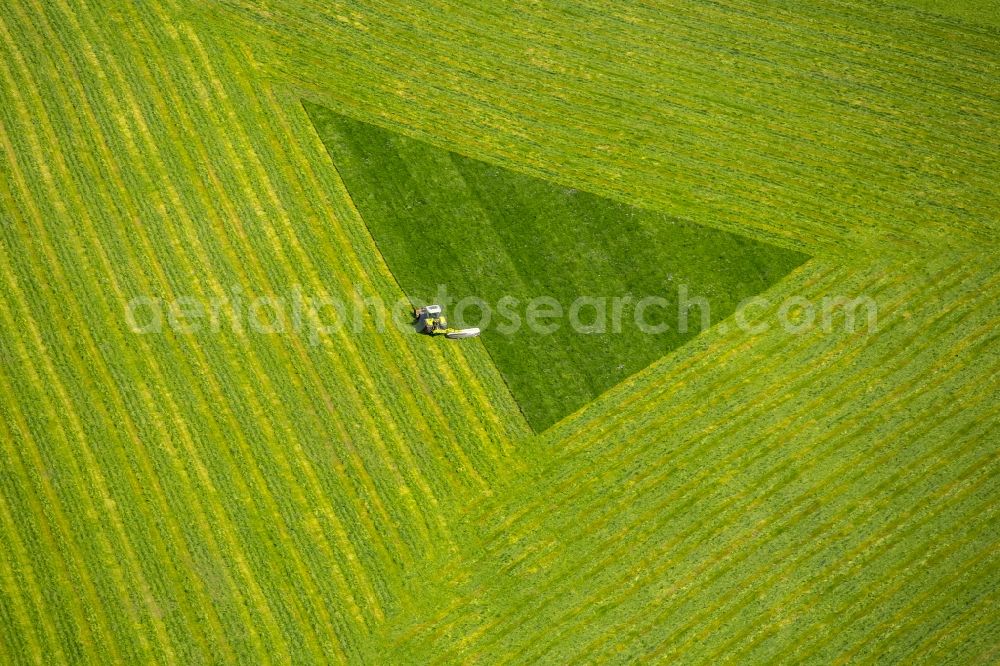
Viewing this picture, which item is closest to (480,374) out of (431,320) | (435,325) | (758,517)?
(435,325)

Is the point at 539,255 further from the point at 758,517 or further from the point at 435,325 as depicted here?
the point at 758,517

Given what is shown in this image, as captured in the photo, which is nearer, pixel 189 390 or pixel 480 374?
pixel 189 390

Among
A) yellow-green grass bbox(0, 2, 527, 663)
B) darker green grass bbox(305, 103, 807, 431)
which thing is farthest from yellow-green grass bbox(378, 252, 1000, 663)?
yellow-green grass bbox(0, 2, 527, 663)

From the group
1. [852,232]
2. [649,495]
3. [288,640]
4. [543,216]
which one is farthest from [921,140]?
[288,640]

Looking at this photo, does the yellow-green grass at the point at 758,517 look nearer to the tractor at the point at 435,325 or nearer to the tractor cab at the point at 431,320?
the tractor at the point at 435,325

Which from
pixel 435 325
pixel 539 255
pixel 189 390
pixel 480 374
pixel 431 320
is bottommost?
pixel 480 374

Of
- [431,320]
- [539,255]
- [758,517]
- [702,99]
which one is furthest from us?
[702,99]

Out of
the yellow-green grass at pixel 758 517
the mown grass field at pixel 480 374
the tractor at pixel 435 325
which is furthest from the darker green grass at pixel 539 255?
the yellow-green grass at pixel 758 517
